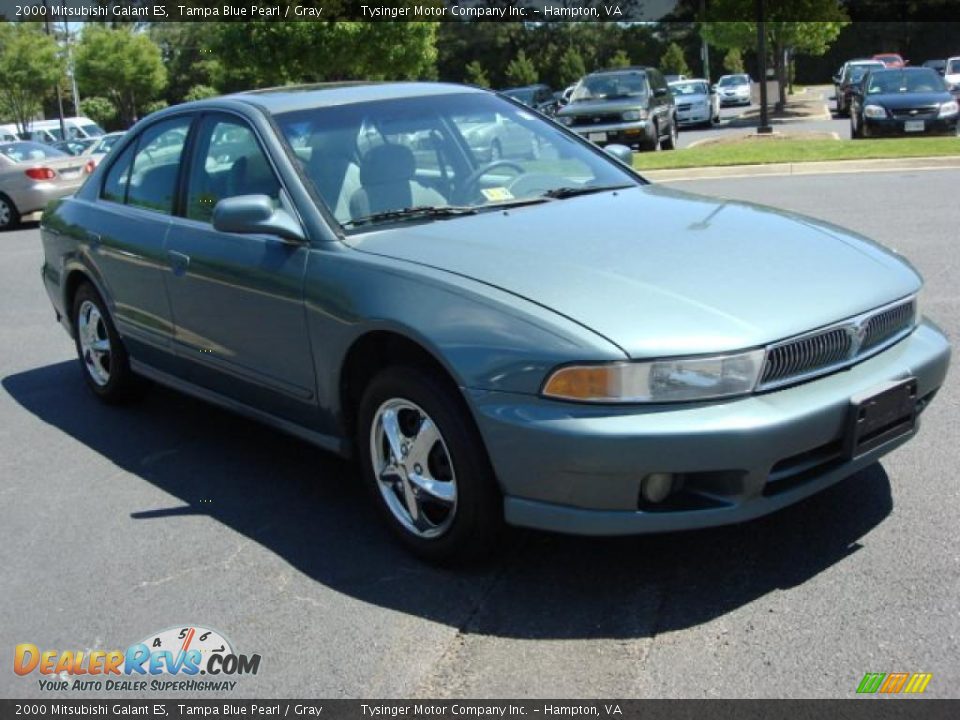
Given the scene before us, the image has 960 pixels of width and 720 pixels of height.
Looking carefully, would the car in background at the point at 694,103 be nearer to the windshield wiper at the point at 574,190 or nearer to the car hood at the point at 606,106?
the car hood at the point at 606,106

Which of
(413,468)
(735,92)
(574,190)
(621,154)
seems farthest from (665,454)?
(735,92)

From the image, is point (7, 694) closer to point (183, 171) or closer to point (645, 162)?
point (183, 171)

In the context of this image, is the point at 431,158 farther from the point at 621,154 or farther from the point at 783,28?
the point at 783,28

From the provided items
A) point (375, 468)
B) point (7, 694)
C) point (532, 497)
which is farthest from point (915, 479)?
point (7, 694)

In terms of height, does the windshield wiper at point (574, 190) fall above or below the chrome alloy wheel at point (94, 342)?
above

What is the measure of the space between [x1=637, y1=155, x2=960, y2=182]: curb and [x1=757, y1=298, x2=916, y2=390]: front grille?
10.9 metres

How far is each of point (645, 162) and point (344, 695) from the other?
14670 mm

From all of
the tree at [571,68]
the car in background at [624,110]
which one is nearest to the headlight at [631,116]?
the car in background at [624,110]

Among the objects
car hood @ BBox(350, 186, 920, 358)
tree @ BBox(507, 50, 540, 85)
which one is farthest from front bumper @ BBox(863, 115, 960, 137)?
tree @ BBox(507, 50, 540, 85)

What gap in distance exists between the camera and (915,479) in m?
Answer: 4.33

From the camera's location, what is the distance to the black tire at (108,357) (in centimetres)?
597

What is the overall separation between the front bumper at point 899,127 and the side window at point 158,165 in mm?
16911

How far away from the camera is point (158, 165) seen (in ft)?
18.2

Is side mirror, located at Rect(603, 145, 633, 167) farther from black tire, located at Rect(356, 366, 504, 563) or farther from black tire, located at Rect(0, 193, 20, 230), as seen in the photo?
black tire, located at Rect(0, 193, 20, 230)
